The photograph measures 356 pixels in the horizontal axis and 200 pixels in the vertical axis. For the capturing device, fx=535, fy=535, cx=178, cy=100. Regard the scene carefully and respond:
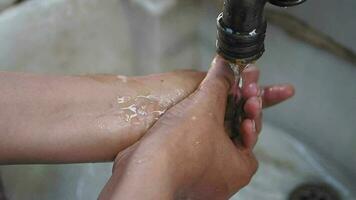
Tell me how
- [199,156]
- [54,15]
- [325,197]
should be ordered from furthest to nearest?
[325,197], [54,15], [199,156]

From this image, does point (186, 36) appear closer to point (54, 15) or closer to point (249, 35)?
point (54, 15)

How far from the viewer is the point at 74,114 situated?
769 millimetres

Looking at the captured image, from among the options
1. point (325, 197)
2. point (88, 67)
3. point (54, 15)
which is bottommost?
point (325, 197)

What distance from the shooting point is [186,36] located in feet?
3.51

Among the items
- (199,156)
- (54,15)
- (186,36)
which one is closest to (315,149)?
(186,36)

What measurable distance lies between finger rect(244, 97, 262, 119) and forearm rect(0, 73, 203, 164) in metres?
0.09

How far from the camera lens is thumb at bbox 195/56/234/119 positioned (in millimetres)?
738

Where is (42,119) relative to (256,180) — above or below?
above

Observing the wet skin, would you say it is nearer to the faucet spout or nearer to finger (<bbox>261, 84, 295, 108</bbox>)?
finger (<bbox>261, 84, 295, 108</bbox>)

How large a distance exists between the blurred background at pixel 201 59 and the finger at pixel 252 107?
0.21 meters

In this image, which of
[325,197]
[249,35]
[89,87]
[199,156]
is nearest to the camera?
[249,35]

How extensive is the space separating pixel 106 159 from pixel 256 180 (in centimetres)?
38

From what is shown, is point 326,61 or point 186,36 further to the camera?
point 186,36

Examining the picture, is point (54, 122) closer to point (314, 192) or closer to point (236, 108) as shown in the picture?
point (236, 108)
